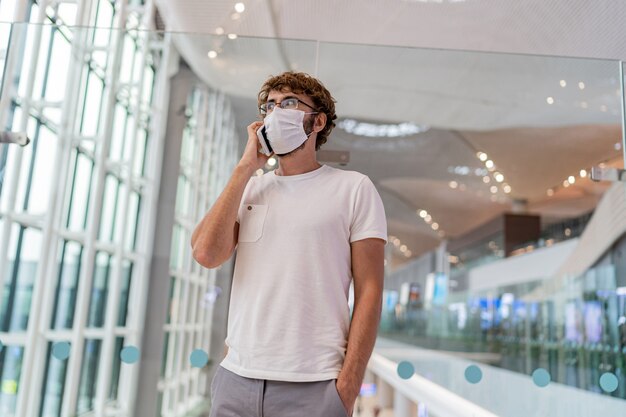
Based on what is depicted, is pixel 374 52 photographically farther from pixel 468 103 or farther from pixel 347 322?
pixel 347 322

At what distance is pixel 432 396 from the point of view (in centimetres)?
301

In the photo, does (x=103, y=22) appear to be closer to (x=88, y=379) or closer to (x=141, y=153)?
(x=141, y=153)

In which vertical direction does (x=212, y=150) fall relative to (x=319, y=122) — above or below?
above

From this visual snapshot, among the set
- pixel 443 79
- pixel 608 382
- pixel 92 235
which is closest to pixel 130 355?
pixel 92 235

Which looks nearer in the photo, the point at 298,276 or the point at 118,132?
the point at 298,276

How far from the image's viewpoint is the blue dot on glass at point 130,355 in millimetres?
2922

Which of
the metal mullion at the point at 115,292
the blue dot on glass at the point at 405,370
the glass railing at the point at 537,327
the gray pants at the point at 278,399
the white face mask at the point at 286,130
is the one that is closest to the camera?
the gray pants at the point at 278,399

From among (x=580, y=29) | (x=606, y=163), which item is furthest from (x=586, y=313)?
(x=580, y=29)

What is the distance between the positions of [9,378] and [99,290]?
21.6 inches

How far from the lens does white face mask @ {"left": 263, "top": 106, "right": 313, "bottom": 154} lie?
66.5 inches

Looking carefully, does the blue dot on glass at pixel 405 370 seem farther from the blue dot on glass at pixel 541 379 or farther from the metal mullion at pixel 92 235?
the metal mullion at pixel 92 235

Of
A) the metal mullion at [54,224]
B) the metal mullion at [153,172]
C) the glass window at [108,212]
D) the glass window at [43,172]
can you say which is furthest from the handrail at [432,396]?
the glass window at [43,172]

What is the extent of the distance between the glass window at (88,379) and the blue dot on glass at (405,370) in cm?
148

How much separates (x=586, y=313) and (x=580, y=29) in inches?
101
